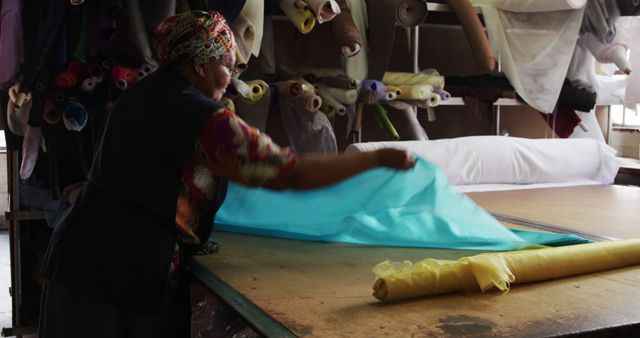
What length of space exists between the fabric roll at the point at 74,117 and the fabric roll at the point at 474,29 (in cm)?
178

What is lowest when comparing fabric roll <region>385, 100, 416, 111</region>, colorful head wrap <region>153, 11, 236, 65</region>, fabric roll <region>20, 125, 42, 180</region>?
fabric roll <region>20, 125, 42, 180</region>

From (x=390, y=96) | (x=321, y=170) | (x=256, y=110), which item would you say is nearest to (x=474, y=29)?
(x=390, y=96)

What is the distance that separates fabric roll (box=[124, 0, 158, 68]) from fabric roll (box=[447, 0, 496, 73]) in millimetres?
1487

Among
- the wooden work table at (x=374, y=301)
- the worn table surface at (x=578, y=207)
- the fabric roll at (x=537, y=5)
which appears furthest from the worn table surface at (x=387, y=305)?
the fabric roll at (x=537, y=5)

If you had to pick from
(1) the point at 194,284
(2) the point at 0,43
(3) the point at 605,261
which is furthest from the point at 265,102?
(3) the point at 605,261

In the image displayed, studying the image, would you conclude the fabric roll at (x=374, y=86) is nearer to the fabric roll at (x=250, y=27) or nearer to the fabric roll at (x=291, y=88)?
the fabric roll at (x=291, y=88)

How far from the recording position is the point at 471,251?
1.69 metres

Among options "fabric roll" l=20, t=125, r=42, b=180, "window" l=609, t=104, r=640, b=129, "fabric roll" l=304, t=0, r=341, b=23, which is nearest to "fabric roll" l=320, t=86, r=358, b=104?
"fabric roll" l=304, t=0, r=341, b=23

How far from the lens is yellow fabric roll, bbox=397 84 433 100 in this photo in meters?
3.07

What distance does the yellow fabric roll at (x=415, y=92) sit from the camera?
307 cm

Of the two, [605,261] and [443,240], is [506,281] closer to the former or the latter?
[605,261]

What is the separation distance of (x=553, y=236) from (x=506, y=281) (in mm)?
462

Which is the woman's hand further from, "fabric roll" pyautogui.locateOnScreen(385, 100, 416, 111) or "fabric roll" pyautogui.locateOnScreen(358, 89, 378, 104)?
"fabric roll" pyautogui.locateOnScreen(385, 100, 416, 111)

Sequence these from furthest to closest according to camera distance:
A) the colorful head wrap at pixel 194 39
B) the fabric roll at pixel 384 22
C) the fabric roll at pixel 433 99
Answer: the fabric roll at pixel 433 99 < the fabric roll at pixel 384 22 < the colorful head wrap at pixel 194 39
